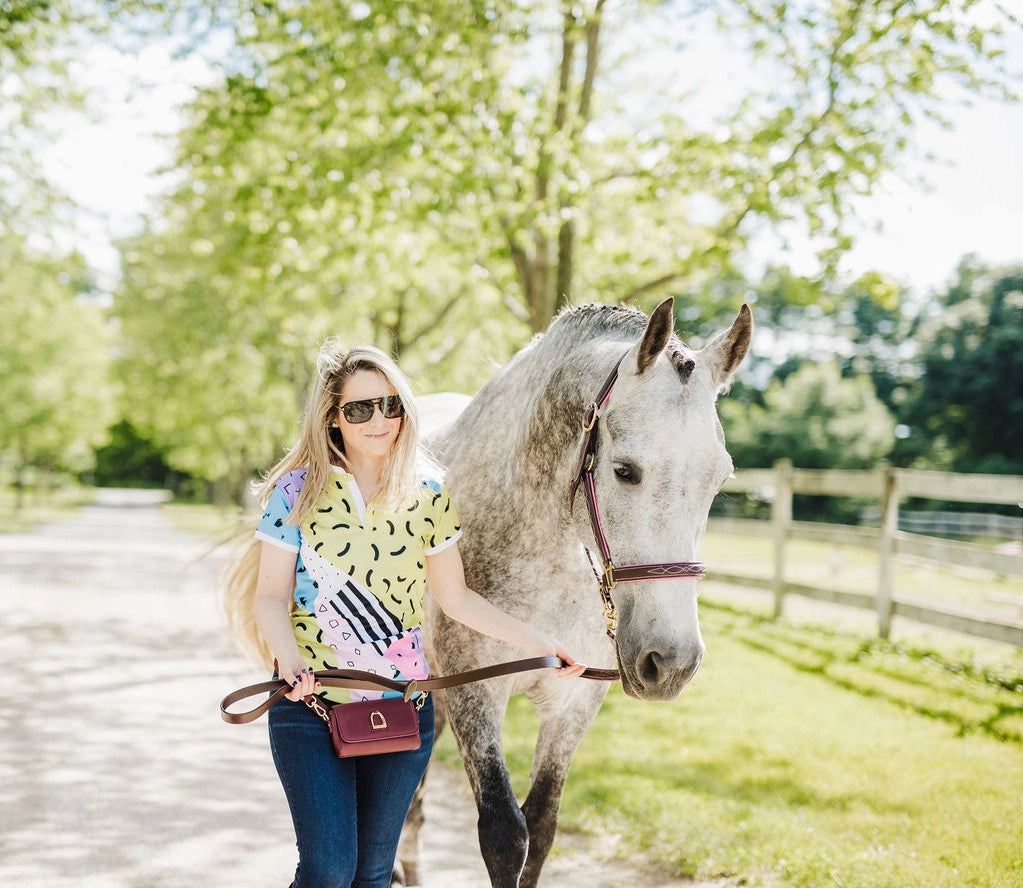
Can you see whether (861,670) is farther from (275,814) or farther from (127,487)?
(127,487)

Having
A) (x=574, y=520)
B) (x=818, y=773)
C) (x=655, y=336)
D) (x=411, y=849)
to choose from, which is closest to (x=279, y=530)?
(x=574, y=520)

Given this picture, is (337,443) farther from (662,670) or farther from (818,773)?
(818,773)

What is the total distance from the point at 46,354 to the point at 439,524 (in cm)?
2696

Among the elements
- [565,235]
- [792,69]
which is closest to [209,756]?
[565,235]

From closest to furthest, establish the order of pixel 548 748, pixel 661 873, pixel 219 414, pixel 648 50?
pixel 548 748 < pixel 661 873 < pixel 648 50 < pixel 219 414

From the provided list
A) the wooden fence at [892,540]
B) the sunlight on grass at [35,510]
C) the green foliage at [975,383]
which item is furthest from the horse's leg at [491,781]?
the green foliage at [975,383]

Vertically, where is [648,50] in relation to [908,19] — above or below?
above

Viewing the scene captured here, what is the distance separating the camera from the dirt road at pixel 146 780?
151 inches

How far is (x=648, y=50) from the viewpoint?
10.8 m

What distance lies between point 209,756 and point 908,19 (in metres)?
8.18

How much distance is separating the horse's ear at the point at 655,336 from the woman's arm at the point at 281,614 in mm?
1099

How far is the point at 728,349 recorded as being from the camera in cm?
256

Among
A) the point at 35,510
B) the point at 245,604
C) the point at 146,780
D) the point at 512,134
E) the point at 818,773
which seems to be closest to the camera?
the point at 245,604

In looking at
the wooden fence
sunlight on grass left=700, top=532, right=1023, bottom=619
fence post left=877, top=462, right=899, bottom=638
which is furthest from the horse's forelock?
sunlight on grass left=700, top=532, right=1023, bottom=619
